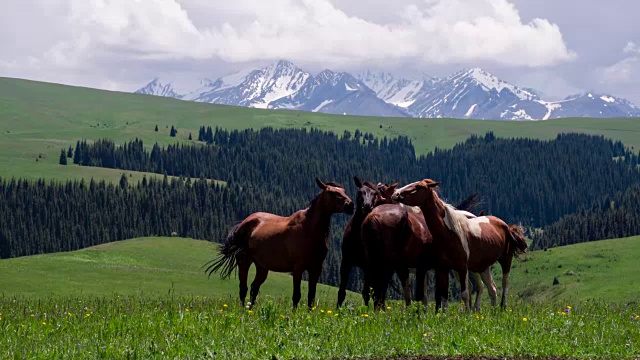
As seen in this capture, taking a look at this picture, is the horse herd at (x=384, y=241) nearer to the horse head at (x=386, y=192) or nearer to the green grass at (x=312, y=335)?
the horse head at (x=386, y=192)

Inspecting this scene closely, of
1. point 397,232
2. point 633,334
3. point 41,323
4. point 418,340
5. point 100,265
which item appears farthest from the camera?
point 100,265

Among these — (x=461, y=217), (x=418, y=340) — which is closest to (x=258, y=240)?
(x=461, y=217)

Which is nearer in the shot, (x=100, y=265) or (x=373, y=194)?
(x=373, y=194)

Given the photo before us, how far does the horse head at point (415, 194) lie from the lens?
66.9 ft

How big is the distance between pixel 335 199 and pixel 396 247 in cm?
193

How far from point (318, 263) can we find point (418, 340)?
700 centimetres

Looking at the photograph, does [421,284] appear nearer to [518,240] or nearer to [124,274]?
[518,240]

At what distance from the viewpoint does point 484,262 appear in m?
23.0

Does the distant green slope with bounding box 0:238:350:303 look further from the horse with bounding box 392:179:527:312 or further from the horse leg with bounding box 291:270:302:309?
the horse with bounding box 392:179:527:312

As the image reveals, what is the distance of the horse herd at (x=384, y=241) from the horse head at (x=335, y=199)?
0.02m

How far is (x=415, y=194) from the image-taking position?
20438 millimetres

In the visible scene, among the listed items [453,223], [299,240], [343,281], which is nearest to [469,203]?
[453,223]

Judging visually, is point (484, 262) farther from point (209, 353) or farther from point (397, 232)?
point (209, 353)

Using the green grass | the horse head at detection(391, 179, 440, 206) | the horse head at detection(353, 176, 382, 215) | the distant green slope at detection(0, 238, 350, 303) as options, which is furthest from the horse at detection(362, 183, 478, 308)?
the distant green slope at detection(0, 238, 350, 303)
